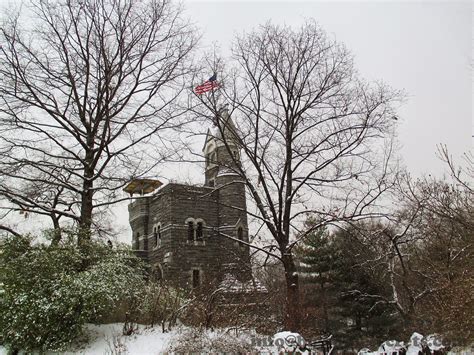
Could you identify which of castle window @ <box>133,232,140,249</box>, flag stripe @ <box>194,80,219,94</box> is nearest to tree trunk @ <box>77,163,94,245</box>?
flag stripe @ <box>194,80,219,94</box>

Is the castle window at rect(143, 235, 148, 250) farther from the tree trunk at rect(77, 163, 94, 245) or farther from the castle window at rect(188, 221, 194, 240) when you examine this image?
the tree trunk at rect(77, 163, 94, 245)

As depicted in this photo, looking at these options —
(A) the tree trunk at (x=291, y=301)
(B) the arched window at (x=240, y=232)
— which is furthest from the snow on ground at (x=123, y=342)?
(B) the arched window at (x=240, y=232)

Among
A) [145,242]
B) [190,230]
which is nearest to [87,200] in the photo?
[190,230]

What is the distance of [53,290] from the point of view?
33.8ft

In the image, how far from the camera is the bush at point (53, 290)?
9836mm

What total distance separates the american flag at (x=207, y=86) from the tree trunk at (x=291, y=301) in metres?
6.32

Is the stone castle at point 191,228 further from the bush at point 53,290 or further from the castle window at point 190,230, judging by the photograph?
Answer: the bush at point 53,290

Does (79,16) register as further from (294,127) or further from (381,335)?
(381,335)

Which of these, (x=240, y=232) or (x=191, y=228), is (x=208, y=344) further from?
(x=240, y=232)

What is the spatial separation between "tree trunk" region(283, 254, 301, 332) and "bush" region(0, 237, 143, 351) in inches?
174

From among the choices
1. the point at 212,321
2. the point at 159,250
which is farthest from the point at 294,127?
the point at 159,250

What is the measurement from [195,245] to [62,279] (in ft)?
52.7

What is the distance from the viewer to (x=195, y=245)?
1032 inches

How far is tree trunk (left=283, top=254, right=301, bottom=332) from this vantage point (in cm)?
1142
